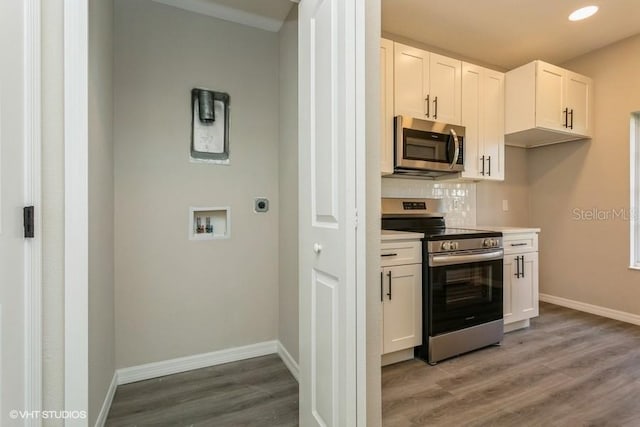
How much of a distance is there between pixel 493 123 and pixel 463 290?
178 cm

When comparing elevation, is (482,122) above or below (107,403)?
above

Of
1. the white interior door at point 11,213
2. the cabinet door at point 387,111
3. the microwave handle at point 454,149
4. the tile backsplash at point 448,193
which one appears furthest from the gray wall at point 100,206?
the microwave handle at point 454,149

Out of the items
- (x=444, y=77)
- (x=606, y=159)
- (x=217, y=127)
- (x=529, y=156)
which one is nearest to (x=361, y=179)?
(x=217, y=127)

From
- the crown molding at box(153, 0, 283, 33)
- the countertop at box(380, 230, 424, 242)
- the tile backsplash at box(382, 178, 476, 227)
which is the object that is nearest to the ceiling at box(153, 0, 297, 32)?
the crown molding at box(153, 0, 283, 33)

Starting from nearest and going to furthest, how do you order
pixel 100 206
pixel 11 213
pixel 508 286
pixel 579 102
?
1. pixel 11 213
2. pixel 100 206
3. pixel 508 286
4. pixel 579 102

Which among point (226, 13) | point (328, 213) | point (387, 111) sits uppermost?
point (226, 13)

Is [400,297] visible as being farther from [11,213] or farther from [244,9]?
[244,9]

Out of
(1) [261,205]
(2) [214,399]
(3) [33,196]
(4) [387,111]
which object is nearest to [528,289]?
(4) [387,111]

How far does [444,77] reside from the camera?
2807 mm

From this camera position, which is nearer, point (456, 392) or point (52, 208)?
point (52, 208)

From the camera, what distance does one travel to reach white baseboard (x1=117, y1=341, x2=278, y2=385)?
2.06m

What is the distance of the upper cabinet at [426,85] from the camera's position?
259cm

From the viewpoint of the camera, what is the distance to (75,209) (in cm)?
97

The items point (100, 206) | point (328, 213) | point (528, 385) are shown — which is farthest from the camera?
point (528, 385)
